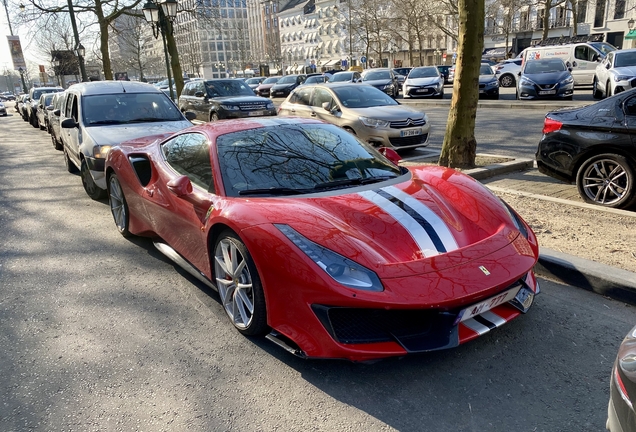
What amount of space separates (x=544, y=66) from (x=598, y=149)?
47.4 feet

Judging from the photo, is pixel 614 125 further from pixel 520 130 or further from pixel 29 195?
pixel 29 195

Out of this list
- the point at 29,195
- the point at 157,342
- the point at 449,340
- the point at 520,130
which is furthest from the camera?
the point at 520,130

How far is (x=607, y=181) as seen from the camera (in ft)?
17.7

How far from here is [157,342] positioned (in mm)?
3195

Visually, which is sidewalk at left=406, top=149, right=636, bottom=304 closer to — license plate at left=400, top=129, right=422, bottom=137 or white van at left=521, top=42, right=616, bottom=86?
license plate at left=400, top=129, right=422, bottom=137

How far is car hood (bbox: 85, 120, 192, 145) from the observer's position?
680 cm

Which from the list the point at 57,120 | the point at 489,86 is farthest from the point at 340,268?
the point at 489,86

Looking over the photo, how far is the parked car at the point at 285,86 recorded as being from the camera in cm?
3058

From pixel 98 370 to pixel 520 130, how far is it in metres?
11.3

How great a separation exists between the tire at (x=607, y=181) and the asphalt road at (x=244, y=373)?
2.24 m

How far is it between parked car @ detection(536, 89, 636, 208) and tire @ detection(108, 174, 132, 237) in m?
5.04

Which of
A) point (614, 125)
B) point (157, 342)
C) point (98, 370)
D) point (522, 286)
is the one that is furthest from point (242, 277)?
point (614, 125)

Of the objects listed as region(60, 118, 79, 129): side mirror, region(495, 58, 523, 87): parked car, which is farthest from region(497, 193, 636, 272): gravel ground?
region(495, 58, 523, 87): parked car

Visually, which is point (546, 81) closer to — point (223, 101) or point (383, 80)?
point (383, 80)
